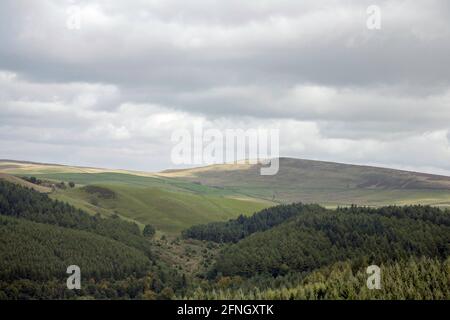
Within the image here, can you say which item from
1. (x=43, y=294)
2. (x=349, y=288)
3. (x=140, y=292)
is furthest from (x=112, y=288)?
(x=349, y=288)

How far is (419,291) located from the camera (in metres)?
73.8
